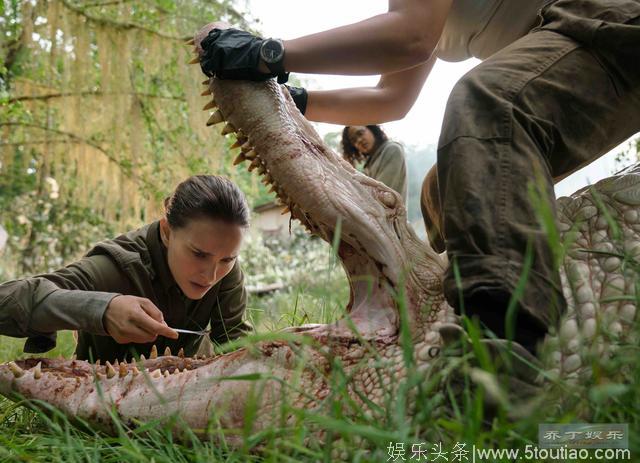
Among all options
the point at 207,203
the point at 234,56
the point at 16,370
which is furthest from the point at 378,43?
the point at 16,370

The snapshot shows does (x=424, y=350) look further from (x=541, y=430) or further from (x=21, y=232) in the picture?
(x=21, y=232)

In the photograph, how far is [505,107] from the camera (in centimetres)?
156

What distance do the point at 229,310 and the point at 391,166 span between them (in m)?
2.71

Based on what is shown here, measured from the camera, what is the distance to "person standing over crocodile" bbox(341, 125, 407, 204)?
17.2 feet

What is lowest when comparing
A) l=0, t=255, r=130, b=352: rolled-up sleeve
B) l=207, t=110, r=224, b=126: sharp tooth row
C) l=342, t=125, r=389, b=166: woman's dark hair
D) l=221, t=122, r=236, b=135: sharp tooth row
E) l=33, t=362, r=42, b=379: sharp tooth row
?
l=33, t=362, r=42, b=379: sharp tooth row

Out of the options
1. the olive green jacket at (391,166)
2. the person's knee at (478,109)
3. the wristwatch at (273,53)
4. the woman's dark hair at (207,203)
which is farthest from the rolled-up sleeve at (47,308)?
the olive green jacket at (391,166)

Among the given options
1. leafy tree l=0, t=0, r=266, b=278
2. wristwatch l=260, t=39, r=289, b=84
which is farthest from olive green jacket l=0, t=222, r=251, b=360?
leafy tree l=0, t=0, r=266, b=278

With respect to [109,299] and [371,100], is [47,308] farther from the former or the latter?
[371,100]

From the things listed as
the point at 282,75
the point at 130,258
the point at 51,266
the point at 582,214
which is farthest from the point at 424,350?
the point at 51,266

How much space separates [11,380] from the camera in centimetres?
178

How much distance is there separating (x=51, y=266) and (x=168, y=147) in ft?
13.7

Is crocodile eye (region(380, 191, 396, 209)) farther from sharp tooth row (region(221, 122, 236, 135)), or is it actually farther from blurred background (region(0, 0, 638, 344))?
blurred background (region(0, 0, 638, 344))

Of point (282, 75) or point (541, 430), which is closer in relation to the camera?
point (541, 430)

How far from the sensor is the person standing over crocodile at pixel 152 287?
2.11 metres
